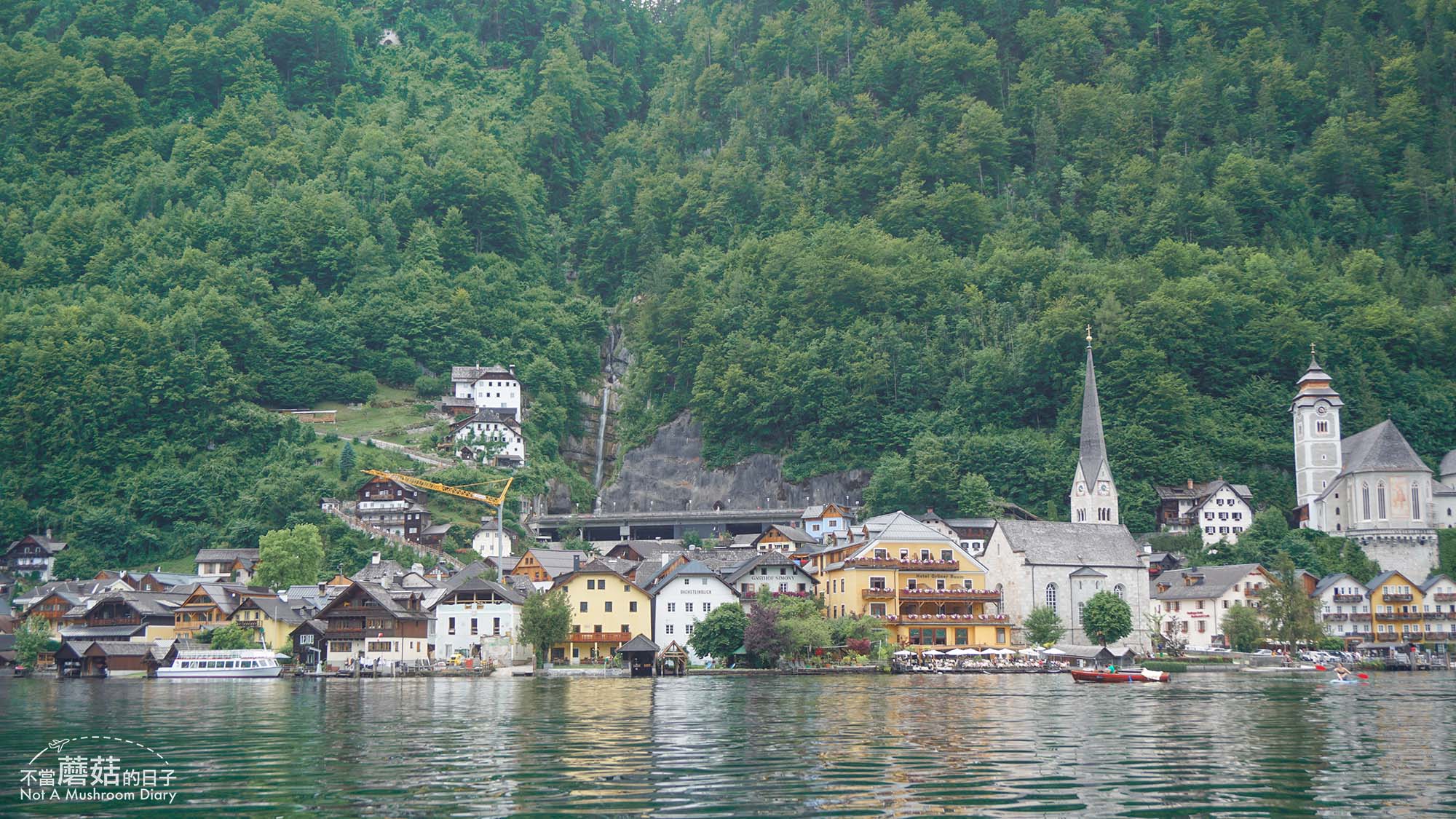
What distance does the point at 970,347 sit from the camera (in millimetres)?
123625

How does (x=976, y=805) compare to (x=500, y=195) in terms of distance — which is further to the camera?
(x=500, y=195)

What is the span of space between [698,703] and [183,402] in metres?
94.9

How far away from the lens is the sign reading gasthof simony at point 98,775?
2353cm

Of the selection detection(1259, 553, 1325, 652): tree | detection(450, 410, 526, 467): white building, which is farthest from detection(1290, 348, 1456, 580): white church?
detection(450, 410, 526, 467): white building

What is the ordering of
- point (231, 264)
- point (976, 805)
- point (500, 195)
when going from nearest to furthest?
point (976, 805), point (231, 264), point (500, 195)

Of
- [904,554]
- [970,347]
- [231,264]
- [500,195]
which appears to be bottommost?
[904,554]

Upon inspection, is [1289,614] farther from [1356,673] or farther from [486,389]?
[486,389]

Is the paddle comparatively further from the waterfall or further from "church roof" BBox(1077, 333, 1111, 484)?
the waterfall

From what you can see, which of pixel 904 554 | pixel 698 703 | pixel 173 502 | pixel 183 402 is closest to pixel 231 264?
pixel 183 402

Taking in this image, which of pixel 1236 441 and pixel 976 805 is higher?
pixel 1236 441

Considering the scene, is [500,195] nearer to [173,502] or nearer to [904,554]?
[173,502]

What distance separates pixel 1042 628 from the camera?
8081 cm

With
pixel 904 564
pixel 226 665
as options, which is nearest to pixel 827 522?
pixel 904 564

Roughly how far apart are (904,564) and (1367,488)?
40544 mm
